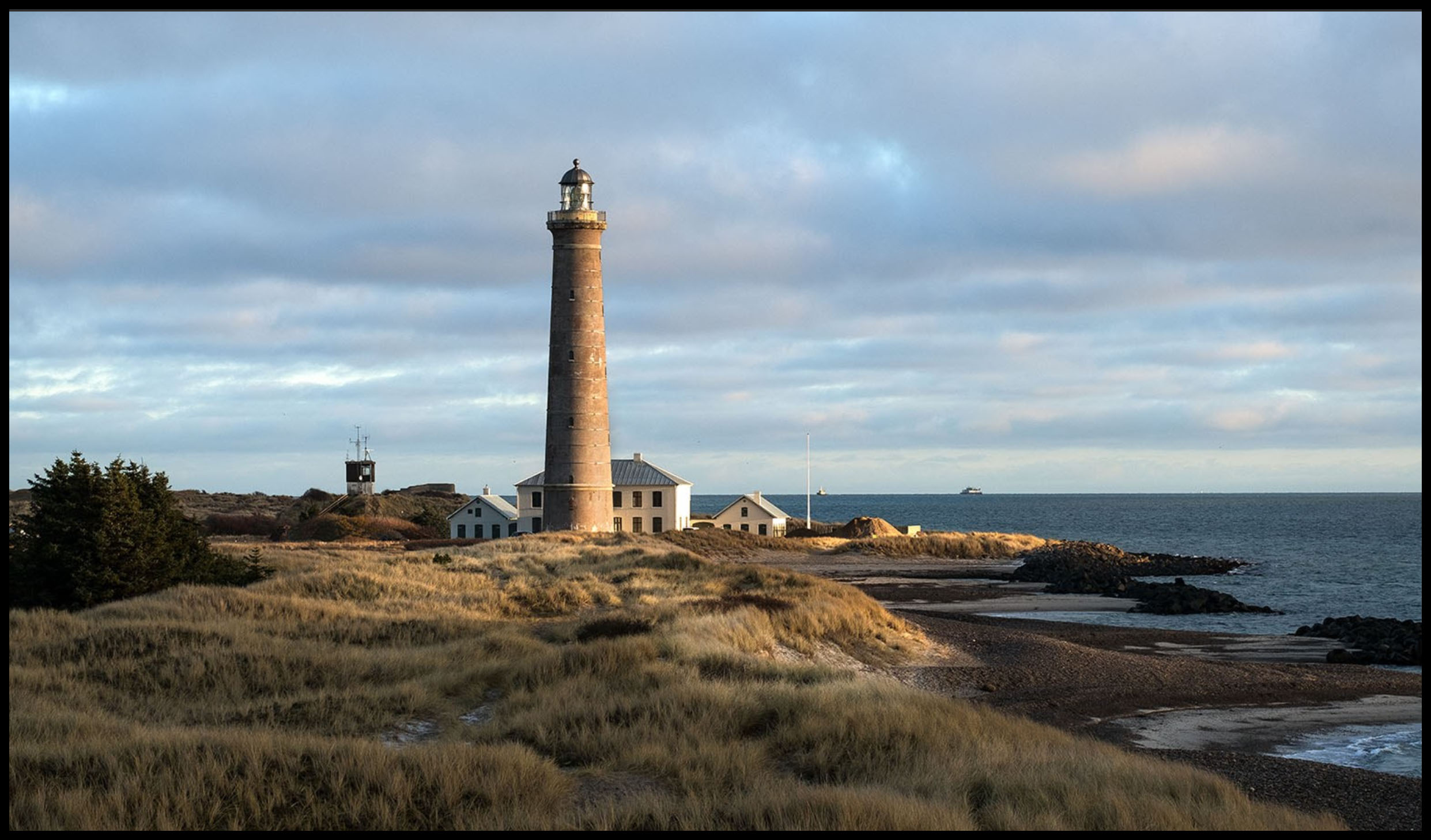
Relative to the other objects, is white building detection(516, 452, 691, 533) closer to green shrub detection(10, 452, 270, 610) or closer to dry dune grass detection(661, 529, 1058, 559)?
dry dune grass detection(661, 529, 1058, 559)

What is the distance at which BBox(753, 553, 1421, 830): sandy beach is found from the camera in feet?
56.4

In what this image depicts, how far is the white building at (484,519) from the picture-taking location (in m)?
74.4

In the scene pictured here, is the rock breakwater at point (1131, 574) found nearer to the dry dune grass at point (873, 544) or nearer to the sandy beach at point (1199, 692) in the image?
the dry dune grass at point (873, 544)

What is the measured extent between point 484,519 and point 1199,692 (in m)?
55.1

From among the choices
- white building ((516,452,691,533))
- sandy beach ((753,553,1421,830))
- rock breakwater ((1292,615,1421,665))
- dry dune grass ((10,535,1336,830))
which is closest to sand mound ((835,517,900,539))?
white building ((516,452,691,533))

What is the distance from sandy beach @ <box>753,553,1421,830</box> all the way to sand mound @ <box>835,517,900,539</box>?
49.0 meters

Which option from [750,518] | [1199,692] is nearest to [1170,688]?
[1199,692]

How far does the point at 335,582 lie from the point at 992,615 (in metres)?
24.9

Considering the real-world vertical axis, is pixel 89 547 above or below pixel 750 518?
above

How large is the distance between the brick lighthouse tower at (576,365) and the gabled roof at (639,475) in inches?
681

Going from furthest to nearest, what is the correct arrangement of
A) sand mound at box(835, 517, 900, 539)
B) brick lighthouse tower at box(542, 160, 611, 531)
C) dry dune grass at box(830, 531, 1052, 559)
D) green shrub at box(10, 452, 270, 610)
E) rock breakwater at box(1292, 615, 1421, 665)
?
1. sand mound at box(835, 517, 900, 539)
2. dry dune grass at box(830, 531, 1052, 559)
3. brick lighthouse tower at box(542, 160, 611, 531)
4. rock breakwater at box(1292, 615, 1421, 665)
5. green shrub at box(10, 452, 270, 610)

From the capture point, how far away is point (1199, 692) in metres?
26.8

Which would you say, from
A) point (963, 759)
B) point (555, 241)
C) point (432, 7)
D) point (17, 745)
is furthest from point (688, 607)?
point (555, 241)

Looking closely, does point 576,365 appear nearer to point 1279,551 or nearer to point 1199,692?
point 1199,692
